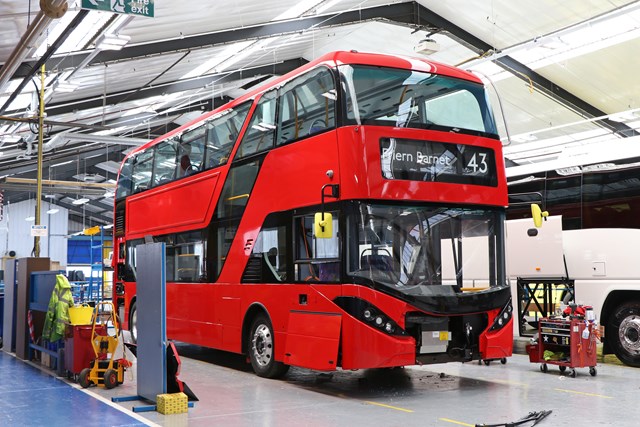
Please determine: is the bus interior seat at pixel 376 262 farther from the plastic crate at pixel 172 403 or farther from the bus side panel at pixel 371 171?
the plastic crate at pixel 172 403

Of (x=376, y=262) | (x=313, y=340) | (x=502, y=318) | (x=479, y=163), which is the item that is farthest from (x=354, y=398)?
(x=479, y=163)

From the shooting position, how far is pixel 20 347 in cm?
1145

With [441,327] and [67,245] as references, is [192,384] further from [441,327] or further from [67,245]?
[67,245]

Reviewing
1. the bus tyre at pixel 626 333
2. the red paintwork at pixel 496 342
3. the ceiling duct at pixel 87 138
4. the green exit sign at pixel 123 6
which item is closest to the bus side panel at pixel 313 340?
the red paintwork at pixel 496 342

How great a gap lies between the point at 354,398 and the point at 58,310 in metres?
4.22

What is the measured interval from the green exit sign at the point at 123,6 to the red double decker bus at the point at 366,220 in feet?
6.59

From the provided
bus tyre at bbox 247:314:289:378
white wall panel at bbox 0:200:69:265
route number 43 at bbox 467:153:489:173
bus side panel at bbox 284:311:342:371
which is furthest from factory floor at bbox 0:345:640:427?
white wall panel at bbox 0:200:69:265

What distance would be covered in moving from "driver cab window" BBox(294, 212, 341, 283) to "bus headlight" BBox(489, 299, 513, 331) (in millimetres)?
2191

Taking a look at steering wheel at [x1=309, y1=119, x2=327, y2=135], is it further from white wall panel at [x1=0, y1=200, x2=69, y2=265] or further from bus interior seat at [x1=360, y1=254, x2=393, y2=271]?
white wall panel at [x1=0, y1=200, x2=69, y2=265]

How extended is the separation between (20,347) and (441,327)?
7.25m

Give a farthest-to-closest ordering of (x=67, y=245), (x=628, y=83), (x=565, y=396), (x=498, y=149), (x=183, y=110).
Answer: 1. (x=67, y=245)
2. (x=183, y=110)
3. (x=628, y=83)
4. (x=498, y=149)
5. (x=565, y=396)

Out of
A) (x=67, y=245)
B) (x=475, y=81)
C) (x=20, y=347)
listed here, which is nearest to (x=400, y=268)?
(x=475, y=81)

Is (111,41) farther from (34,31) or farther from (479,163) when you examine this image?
(479,163)

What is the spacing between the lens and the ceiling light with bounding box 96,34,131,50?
12.0m
